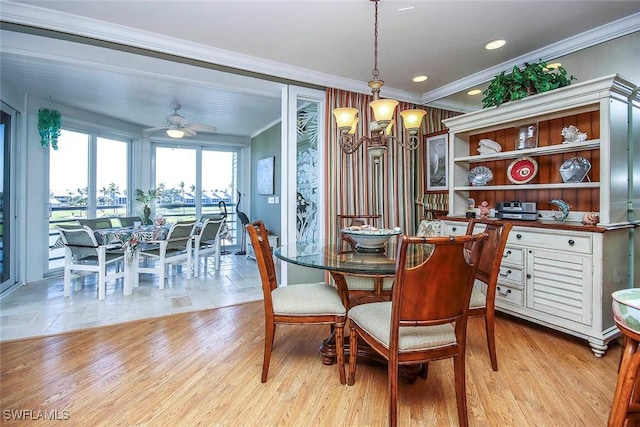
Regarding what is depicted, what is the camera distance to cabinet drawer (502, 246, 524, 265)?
277 cm

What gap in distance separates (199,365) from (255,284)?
207cm

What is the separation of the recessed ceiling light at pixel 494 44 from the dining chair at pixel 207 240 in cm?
395

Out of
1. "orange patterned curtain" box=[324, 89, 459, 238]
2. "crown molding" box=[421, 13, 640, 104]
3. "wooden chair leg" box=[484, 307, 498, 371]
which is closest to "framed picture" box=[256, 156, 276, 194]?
"orange patterned curtain" box=[324, 89, 459, 238]

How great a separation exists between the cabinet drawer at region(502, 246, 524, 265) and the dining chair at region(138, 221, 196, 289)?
3.67 metres

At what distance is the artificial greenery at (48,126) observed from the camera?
4.17 meters

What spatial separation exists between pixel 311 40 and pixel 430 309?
8.19 feet

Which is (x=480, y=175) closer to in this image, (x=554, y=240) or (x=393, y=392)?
(x=554, y=240)

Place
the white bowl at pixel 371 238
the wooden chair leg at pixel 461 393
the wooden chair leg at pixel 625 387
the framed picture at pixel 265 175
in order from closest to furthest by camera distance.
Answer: the wooden chair leg at pixel 625 387
the wooden chair leg at pixel 461 393
the white bowl at pixel 371 238
the framed picture at pixel 265 175

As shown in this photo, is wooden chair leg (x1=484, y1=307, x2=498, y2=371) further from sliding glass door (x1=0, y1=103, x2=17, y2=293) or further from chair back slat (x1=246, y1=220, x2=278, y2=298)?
sliding glass door (x1=0, y1=103, x2=17, y2=293)

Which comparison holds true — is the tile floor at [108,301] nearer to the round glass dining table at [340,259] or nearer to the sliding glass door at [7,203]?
the sliding glass door at [7,203]

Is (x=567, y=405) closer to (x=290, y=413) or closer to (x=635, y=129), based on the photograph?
(x=290, y=413)

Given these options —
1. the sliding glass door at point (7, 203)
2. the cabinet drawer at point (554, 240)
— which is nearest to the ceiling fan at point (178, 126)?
the sliding glass door at point (7, 203)

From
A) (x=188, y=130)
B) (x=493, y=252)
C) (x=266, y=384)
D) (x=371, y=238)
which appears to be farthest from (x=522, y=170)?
(x=188, y=130)

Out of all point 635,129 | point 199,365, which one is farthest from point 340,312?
point 635,129
